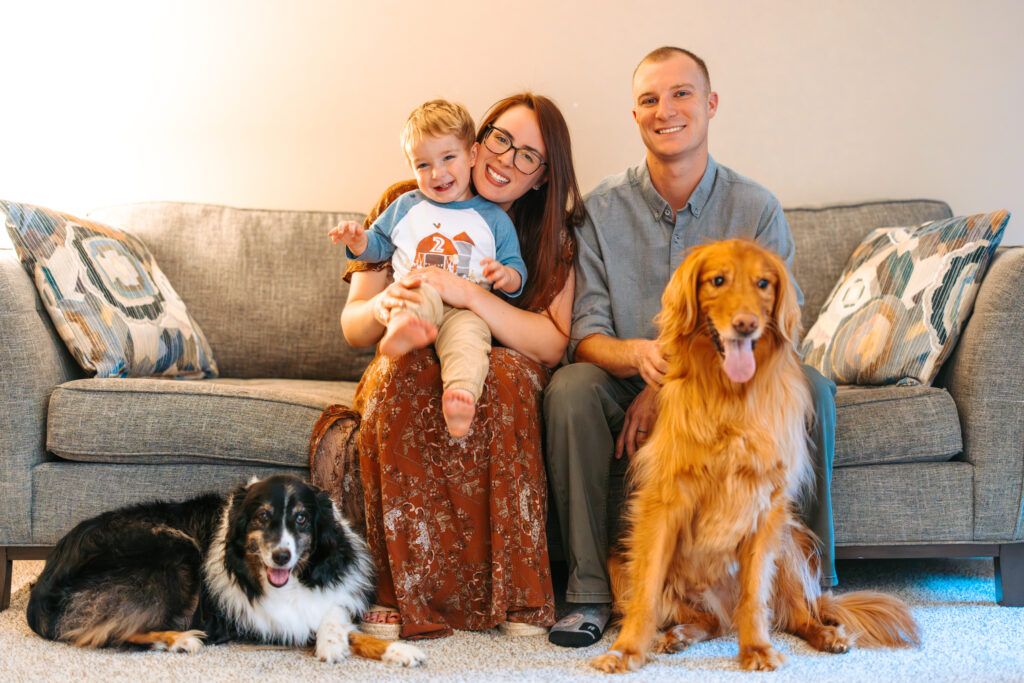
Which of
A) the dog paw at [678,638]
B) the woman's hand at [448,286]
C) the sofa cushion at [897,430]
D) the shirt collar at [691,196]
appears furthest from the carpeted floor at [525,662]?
the shirt collar at [691,196]

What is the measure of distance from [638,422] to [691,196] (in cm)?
68

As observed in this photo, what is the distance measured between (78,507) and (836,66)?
305 cm

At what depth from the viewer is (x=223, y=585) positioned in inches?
73.8

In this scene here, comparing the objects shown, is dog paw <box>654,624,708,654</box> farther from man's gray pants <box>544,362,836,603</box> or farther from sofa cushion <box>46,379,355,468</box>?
sofa cushion <box>46,379,355,468</box>

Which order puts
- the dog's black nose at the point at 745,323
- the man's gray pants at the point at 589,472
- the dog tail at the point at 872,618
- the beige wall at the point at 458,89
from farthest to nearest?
1. the beige wall at the point at 458,89
2. the man's gray pants at the point at 589,472
3. the dog tail at the point at 872,618
4. the dog's black nose at the point at 745,323

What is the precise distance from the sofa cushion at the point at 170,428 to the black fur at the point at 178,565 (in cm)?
25

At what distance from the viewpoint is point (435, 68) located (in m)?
3.30

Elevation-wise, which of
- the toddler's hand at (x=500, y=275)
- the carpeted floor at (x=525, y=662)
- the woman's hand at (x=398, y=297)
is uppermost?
the toddler's hand at (x=500, y=275)

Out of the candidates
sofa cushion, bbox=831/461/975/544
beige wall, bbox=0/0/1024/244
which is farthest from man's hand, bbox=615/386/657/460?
beige wall, bbox=0/0/1024/244

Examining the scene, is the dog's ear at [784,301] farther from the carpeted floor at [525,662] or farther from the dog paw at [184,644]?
the dog paw at [184,644]

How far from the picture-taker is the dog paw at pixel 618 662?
1693 mm

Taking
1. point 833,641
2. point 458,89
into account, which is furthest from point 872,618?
point 458,89

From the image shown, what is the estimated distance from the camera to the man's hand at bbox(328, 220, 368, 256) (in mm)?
2051

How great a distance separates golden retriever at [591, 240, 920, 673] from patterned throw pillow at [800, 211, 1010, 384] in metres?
0.68
